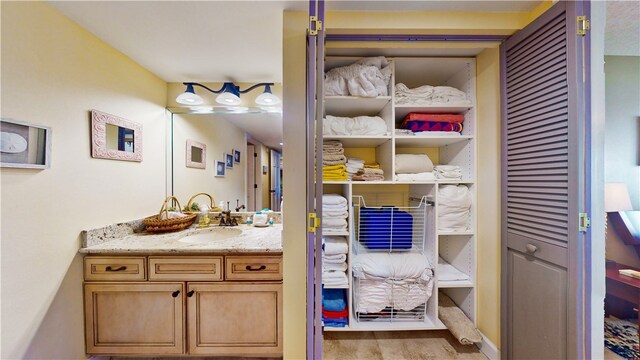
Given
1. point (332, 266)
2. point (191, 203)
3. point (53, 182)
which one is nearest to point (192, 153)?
point (191, 203)

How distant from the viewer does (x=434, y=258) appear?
5.21ft

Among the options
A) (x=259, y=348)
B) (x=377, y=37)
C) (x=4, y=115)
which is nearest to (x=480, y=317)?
(x=259, y=348)

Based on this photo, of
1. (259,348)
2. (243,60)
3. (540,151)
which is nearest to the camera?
(540,151)

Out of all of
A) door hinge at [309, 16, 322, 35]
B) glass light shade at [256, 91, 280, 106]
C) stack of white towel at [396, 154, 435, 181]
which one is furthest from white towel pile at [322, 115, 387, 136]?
door hinge at [309, 16, 322, 35]

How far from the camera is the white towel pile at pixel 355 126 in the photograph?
63.7 inches

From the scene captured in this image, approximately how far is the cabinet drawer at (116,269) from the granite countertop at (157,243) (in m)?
0.05

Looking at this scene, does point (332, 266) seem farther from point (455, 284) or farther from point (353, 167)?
point (455, 284)

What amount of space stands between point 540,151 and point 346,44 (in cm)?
126

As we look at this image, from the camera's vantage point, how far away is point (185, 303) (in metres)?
1.40

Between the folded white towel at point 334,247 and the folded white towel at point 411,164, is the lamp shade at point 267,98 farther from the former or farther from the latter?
the folded white towel at point 334,247

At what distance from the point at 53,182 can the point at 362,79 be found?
74.8 inches

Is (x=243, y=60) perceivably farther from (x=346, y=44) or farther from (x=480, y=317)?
(x=480, y=317)

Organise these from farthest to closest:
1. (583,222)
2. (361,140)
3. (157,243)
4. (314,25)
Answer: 1. (361,140)
2. (157,243)
3. (583,222)
4. (314,25)

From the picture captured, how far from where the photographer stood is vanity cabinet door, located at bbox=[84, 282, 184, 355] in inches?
54.9
